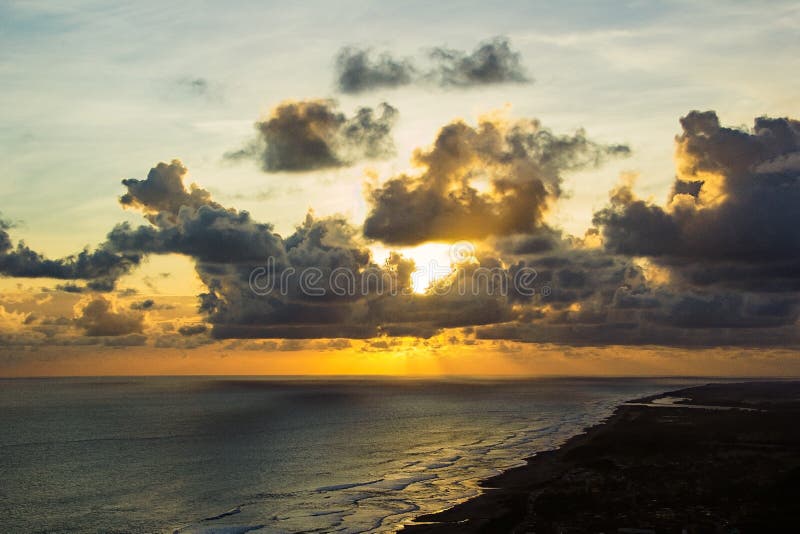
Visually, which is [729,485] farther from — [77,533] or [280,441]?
[280,441]

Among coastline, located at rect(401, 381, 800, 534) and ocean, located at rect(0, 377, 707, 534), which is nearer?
coastline, located at rect(401, 381, 800, 534)

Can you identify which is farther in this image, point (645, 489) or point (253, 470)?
point (253, 470)

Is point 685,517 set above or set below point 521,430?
above

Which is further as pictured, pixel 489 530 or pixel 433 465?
pixel 433 465

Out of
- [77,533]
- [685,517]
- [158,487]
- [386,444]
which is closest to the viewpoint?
[685,517]

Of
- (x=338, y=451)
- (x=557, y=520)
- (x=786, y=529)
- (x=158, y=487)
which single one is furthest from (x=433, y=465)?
(x=786, y=529)

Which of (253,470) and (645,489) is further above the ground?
(645,489)

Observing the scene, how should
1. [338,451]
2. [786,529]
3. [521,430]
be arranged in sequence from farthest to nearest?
[521,430] < [338,451] < [786,529]

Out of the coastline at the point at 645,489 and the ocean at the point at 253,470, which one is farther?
the ocean at the point at 253,470
